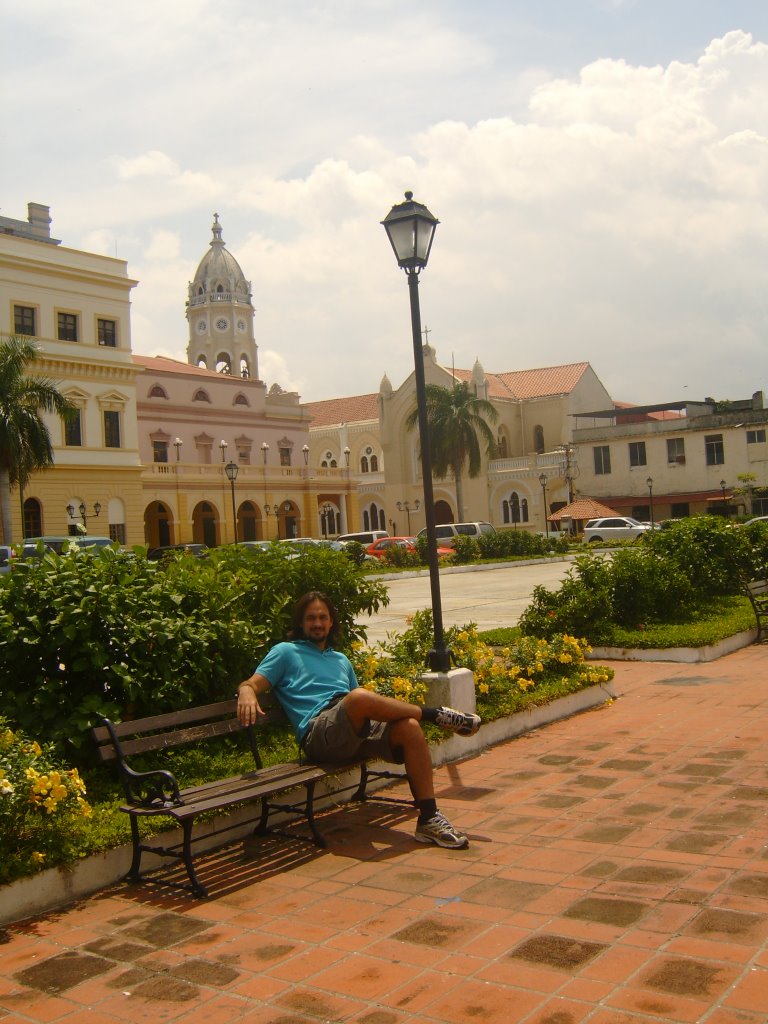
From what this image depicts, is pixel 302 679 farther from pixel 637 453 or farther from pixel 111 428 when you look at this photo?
pixel 637 453

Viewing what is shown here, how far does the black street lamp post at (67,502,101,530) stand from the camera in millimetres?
39062

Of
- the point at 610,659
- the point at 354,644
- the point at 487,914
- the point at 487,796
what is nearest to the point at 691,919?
the point at 487,914

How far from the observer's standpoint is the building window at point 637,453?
5581 centimetres

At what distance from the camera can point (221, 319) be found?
2650 inches

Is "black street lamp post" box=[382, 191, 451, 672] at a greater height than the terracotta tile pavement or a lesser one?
greater

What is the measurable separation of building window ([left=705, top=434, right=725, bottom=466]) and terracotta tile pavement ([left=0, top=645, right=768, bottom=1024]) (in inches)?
1965

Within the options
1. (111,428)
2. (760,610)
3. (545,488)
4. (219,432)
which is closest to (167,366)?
(219,432)

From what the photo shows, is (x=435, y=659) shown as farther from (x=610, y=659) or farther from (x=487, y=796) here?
(x=610, y=659)

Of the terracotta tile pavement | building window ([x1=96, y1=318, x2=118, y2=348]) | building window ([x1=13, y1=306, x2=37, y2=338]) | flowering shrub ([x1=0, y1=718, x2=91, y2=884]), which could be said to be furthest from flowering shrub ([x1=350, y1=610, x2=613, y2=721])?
building window ([x1=96, y1=318, x2=118, y2=348])

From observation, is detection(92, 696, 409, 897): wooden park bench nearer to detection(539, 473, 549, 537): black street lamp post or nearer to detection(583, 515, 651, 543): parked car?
detection(583, 515, 651, 543): parked car

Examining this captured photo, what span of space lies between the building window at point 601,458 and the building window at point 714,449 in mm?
5706

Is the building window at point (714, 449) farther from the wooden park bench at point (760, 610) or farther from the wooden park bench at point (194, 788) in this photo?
the wooden park bench at point (194, 788)

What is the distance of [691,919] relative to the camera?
392cm

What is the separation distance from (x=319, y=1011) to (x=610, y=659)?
824 cm
